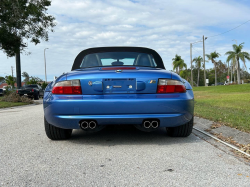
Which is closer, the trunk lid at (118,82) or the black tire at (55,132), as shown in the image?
the trunk lid at (118,82)

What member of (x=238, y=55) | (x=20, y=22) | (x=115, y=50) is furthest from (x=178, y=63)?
(x=115, y=50)

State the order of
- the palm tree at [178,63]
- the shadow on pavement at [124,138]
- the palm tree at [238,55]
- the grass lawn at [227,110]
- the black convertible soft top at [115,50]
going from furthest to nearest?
the palm tree at [178,63] < the palm tree at [238,55] < the grass lawn at [227,110] < the black convertible soft top at [115,50] < the shadow on pavement at [124,138]

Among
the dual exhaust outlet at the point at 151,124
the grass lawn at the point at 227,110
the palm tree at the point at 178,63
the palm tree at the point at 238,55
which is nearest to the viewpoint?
the dual exhaust outlet at the point at 151,124

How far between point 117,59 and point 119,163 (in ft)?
7.28

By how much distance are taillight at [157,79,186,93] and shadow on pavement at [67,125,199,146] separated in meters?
0.80

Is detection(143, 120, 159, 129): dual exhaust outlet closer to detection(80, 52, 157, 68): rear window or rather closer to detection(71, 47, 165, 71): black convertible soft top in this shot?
detection(80, 52, 157, 68): rear window

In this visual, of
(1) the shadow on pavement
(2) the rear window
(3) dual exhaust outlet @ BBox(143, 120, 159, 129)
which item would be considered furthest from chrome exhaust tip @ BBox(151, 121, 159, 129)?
(2) the rear window

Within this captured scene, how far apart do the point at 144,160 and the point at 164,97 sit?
93cm

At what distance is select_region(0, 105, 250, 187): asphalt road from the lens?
2580 millimetres

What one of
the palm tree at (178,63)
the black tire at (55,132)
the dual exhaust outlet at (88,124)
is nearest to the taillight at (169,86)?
the dual exhaust outlet at (88,124)

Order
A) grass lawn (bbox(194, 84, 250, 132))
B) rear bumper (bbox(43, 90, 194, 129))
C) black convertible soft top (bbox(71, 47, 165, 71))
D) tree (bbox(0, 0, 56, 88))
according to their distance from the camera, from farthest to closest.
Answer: tree (bbox(0, 0, 56, 88)), grass lawn (bbox(194, 84, 250, 132)), black convertible soft top (bbox(71, 47, 165, 71)), rear bumper (bbox(43, 90, 194, 129))

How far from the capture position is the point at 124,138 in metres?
→ 4.48

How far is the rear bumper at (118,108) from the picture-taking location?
3.67 m

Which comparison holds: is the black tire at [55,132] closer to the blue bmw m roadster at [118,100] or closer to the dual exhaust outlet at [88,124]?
the blue bmw m roadster at [118,100]
